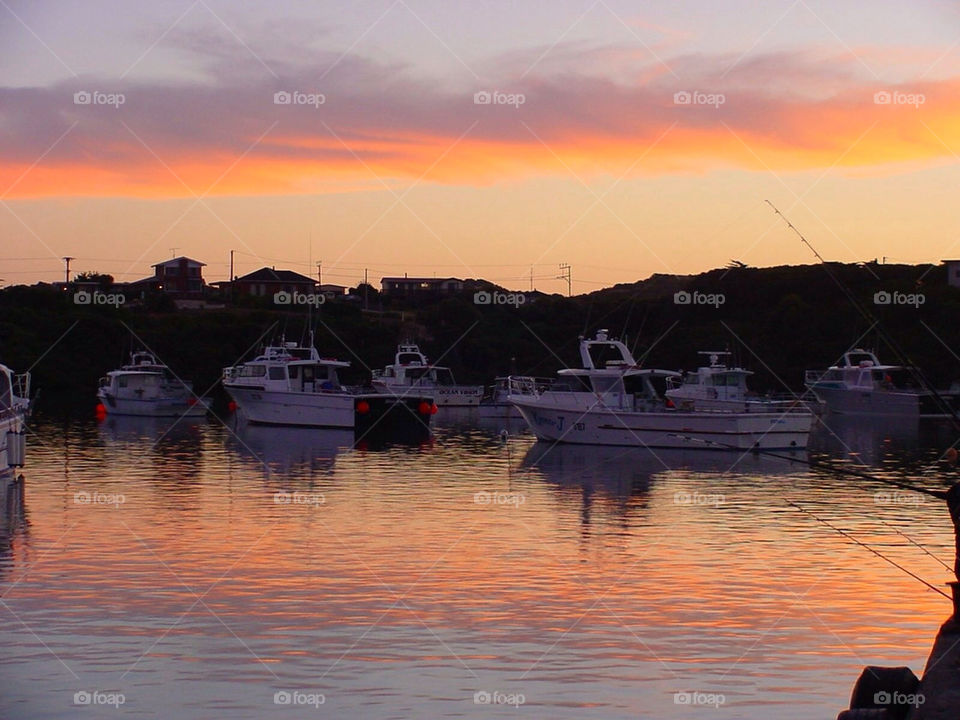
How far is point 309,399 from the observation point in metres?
62.8

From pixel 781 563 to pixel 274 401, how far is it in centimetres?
4286

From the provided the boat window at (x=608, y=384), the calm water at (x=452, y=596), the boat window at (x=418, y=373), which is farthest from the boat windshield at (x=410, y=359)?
the calm water at (x=452, y=596)

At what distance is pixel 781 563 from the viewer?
930 inches

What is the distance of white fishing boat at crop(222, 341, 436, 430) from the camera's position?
204 feet

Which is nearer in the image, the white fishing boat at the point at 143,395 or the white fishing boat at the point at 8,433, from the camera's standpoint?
the white fishing boat at the point at 8,433

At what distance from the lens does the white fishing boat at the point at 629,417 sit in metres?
49.5

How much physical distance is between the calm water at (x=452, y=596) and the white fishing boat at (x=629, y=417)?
11.3 meters

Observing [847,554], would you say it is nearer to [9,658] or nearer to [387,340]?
[9,658]

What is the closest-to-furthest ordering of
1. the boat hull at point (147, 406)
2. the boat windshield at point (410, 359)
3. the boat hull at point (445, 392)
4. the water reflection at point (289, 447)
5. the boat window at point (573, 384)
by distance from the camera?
the water reflection at point (289, 447)
the boat window at point (573, 384)
the boat hull at point (147, 406)
the boat hull at point (445, 392)
the boat windshield at point (410, 359)

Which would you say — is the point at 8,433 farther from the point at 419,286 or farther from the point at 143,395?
the point at 419,286

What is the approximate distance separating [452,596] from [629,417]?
101 feet

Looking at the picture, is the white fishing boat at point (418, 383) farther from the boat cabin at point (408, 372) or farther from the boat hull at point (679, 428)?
the boat hull at point (679, 428)

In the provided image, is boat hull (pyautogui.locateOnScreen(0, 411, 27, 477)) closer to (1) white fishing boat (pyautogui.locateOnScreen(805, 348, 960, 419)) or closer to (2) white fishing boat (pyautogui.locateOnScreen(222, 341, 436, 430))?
(2) white fishing boat (pyautogui.locateOnScreen(222, 341, 436, 430))

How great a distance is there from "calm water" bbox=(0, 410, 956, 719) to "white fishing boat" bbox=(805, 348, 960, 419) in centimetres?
4477
